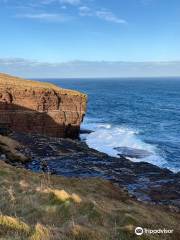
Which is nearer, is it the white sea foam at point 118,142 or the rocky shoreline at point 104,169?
the rocky shoreline at point 104,169

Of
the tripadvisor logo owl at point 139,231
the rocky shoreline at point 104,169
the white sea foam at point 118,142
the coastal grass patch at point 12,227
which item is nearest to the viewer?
the coastal grass patch at point 12,227

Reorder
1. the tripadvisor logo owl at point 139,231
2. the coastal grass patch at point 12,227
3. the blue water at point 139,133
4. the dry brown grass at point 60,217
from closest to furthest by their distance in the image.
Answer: the coastal grass patch at point 12,227 → the dry brown grass at point 60,217 → the tripadvisor logo owl at point 139,231 → the blue water at point 139,133

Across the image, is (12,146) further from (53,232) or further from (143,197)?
(53,232)

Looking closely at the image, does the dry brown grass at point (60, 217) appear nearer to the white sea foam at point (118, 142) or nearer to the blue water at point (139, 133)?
the blue water at point (139, 133)

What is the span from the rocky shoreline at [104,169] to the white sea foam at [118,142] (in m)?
12.6

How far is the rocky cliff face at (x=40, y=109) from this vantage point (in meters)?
52.6

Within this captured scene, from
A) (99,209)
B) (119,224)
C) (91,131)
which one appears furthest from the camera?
(91,131)

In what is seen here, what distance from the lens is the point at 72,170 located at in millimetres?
30172

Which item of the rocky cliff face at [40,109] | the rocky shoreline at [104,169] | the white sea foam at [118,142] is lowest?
the white sea foam at [118,142]

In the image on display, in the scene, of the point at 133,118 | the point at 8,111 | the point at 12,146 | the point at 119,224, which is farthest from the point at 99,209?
the point at 133,118

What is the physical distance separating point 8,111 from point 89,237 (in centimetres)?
4245

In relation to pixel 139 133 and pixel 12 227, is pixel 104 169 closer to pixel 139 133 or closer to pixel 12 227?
pixel 12 227

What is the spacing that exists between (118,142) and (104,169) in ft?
100

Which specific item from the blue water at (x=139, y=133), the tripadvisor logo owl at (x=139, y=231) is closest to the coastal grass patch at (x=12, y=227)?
the tripadvisor logo owl at (x=139, y=231)
